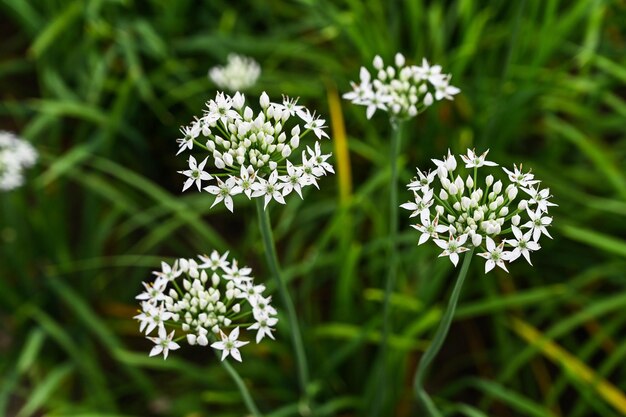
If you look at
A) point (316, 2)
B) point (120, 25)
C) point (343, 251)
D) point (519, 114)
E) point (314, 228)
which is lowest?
point (343, 251)

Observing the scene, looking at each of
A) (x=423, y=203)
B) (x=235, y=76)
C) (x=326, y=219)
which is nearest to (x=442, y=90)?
(x=423, y=203)

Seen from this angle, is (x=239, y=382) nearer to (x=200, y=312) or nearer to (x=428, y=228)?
(x=200, y=312)

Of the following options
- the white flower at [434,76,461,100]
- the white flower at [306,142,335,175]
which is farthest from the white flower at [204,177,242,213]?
the white flower at [434,76,461,100]

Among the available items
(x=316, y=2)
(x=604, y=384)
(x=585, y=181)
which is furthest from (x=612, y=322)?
(x=316, y=2)

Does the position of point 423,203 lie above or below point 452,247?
above

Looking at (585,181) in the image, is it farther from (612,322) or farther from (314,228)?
(314,228)

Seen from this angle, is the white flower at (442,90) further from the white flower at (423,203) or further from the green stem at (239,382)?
the green stem at (239,382)
